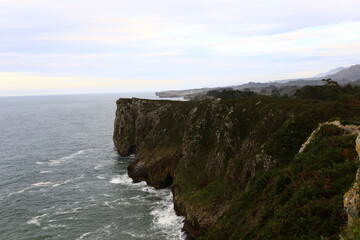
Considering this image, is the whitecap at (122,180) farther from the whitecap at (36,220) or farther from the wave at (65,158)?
the wave at (65,158)

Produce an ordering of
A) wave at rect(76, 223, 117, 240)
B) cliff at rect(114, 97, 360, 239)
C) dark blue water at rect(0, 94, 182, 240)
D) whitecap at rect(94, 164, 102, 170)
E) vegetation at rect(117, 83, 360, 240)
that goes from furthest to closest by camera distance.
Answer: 1. whitecap at rect(94, 164, 102, 170)
2. dark blue water at rect(0, 94, 182, 240)
3. wave at rect(76, 223, 117, 240)
4. cliff at rect(114, 97, 360, 239)
5. vegetation at rect(117, 83, 360, 240)

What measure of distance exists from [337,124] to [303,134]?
706cm

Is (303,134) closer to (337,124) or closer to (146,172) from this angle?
(337,124)

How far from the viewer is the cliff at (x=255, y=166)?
75.0ft

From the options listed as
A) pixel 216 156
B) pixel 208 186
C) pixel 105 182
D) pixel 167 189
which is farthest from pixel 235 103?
pixel 105 182

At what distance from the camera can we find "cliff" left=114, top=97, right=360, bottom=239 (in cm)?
2286

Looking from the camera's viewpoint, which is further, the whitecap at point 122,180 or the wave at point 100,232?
the whitecap at point 122,180

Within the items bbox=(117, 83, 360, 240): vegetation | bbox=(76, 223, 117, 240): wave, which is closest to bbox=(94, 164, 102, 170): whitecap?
bbox=(117, 83, 360, 240): vegetation

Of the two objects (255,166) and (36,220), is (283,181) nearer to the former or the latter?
(255,166)

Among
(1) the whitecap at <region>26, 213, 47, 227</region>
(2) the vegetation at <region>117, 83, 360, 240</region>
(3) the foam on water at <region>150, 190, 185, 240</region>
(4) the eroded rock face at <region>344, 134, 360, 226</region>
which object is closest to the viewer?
(4) the eroded rock face at <region>344, 134, 360, 226</region>

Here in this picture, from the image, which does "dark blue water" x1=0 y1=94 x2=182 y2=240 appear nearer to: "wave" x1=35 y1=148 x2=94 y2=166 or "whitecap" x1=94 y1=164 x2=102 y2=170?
"wave" x1=35 y1=148 x2=94 y2=166

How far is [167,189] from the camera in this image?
69.1 m

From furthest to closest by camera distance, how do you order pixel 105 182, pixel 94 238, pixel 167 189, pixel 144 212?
pixel 105 182 → pixel 167 189 → pixel 144 212 → pixel 94 238

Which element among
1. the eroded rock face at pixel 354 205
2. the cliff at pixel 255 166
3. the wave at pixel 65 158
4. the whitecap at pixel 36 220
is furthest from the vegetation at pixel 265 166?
the wave at pixel 65 158
